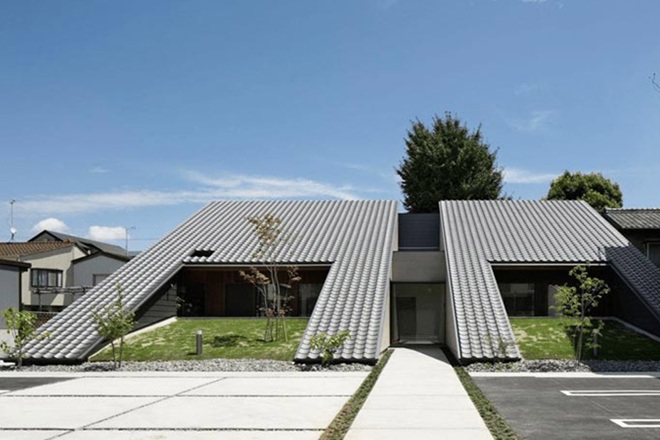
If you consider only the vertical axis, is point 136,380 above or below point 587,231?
below

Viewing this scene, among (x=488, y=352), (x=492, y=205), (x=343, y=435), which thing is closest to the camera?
(x=343, y=435)

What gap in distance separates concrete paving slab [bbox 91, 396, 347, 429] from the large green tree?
121ft

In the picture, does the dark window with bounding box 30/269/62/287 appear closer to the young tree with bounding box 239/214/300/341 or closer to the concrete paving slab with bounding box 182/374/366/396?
the young tree with bounding box 239/214/300/341

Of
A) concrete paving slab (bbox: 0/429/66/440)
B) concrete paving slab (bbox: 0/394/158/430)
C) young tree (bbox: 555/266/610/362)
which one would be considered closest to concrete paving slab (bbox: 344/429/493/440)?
concrete paving slab (bbox: 0/429/66/440)

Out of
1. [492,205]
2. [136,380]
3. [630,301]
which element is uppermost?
[492,205]

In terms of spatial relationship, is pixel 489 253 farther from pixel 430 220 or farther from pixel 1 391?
pixel 1 391

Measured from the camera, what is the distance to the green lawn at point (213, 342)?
67.4ft

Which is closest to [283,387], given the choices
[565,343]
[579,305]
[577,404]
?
[577,404]

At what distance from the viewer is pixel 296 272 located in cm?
2612

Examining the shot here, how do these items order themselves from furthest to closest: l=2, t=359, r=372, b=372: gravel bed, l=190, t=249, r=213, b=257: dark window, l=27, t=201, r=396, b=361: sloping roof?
l=190, t=249, r=213, b=257: dark window → l=27, t=201, r=396, b=361: sloping roof → l=2, t=359, r=372, b=372: gravel bed

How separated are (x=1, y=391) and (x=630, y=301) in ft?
65.2


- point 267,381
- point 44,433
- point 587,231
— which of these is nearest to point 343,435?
point 44,433

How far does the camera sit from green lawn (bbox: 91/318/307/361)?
20.5 meters

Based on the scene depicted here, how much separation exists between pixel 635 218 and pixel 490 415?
22.4 m
